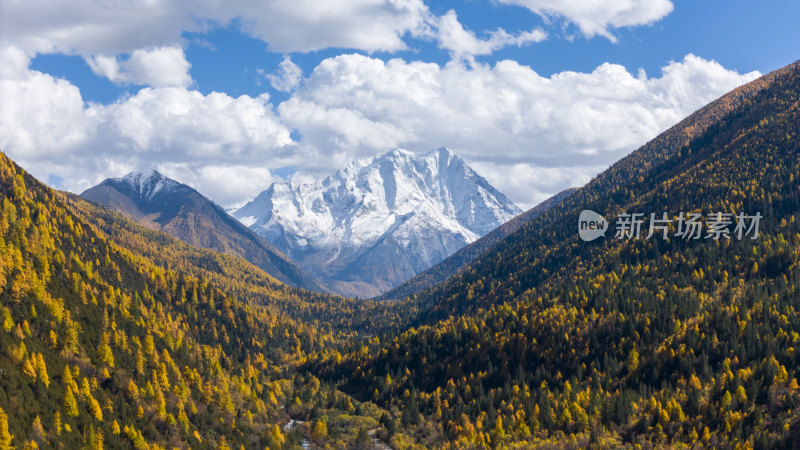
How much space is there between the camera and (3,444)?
7520 inches
